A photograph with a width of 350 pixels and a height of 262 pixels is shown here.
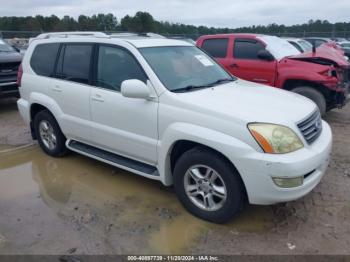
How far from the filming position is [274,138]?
308 centimetres

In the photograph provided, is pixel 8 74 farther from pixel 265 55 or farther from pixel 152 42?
pixel 265 55

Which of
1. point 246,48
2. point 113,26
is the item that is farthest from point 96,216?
point 113,26

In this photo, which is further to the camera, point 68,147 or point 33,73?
point 33,73

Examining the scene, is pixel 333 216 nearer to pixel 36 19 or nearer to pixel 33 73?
pixel 33 73

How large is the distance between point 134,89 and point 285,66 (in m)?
4.59

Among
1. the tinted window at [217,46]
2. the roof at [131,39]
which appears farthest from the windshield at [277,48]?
the roof at [131,39]

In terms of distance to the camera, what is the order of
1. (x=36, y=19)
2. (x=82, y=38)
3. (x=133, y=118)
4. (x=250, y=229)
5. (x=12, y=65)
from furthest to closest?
(x=36, y=19) → (x=12, y=65) → (x=82, y=38) → (x=133, y=118) → (x=250, y=229)

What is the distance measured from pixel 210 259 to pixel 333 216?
1.48m

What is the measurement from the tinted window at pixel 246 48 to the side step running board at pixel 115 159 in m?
4.55

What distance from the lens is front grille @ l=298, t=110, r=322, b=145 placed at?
10.9 feet

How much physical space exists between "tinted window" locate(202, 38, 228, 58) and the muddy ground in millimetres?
4116

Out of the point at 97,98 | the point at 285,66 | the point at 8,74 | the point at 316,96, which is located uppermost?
the point at 285,66

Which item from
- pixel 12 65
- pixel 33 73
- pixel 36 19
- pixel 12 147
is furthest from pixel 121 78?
pixel 36 19

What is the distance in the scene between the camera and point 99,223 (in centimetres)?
361
